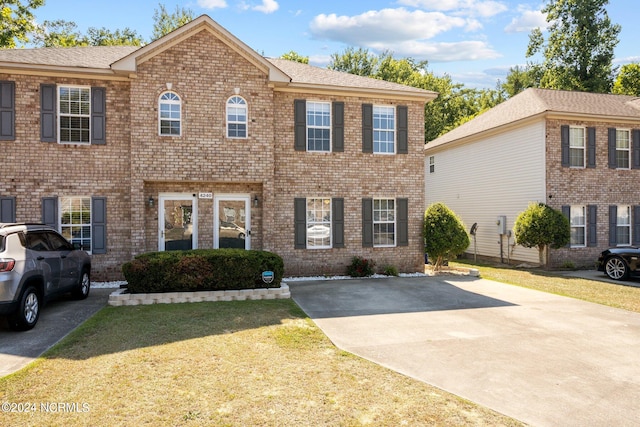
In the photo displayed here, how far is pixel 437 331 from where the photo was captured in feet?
23.7

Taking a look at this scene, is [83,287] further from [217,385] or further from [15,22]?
[15,22]

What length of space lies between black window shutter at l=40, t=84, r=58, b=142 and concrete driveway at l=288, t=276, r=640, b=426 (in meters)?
8.37

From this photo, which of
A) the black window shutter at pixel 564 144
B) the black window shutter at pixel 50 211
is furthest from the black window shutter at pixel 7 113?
the black window shutter at pixel 564 144

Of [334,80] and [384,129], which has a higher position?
[334,80]

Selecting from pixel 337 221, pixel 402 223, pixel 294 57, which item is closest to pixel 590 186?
pixel 402 223

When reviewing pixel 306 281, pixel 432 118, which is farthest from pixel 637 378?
pixel 432 118

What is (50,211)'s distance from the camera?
37.6 feet

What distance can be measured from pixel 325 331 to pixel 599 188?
51.4 feet

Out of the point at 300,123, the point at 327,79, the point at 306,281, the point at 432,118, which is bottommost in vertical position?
the point at 306,281

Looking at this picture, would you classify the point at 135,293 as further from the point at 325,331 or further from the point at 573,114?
the point at 573,114

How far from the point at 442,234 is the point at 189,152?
8.83 metres

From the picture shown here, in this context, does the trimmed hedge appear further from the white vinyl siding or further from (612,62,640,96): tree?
(612,62,640,96): tree

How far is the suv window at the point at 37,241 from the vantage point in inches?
292

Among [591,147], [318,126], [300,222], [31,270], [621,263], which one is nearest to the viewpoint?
[31,270]
